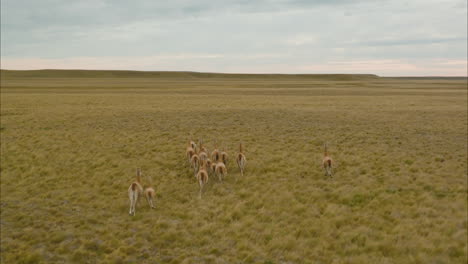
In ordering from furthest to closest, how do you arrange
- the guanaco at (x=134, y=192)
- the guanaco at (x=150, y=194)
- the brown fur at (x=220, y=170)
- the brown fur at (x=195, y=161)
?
the brown fur at (x=195, y=161) → the brown fur at (x=220, y=170) → the guanaco at (x=150, y=194) → the guanaco at (x=134, y=192)

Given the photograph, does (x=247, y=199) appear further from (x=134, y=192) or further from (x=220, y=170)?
(x=134, y=192)

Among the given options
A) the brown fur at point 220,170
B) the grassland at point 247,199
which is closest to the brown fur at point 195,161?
the grassland at point 247,199

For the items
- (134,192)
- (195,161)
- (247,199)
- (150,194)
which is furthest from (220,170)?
(134,192)

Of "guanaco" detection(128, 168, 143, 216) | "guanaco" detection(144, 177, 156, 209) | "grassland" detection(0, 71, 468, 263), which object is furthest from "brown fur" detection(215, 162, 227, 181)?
"guanaco" detection(128, 168, 143, 216)

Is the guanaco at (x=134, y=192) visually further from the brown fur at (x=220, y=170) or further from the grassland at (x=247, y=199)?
the brown fur at (x=220, y=170)

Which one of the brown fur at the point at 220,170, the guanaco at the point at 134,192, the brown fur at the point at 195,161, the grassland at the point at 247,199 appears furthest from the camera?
the brown fur at the point at 195,161

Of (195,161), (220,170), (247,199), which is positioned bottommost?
(247,199)

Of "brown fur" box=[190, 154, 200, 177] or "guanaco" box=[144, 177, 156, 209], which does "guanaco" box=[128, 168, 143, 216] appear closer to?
"guanaco" box=[144, 177, 156, 209]

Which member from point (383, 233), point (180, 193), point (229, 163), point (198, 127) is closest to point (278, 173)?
point (229, 163)

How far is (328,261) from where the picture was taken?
9.29 meters

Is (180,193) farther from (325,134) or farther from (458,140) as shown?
(458,140)

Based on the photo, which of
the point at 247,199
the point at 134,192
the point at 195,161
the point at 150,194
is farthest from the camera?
the point at 195,161

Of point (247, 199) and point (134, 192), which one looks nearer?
point (134, 192)

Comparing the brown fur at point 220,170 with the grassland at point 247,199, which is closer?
the grassland at point 247,199
